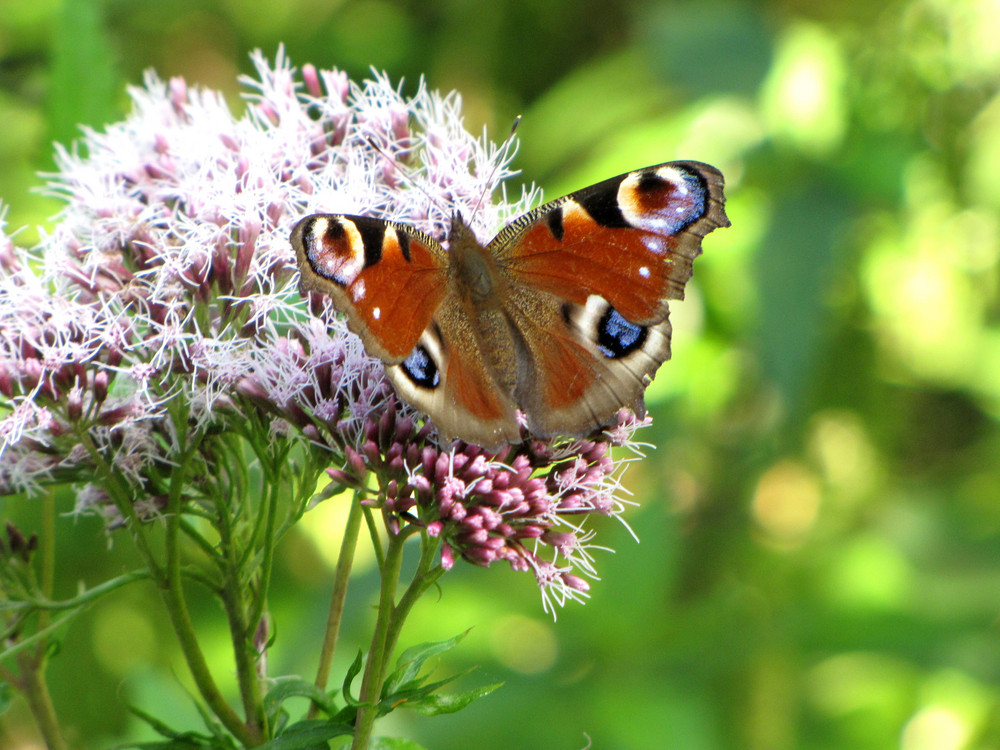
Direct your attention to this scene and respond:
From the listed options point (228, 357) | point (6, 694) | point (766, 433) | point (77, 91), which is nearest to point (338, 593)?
point (228, 357)

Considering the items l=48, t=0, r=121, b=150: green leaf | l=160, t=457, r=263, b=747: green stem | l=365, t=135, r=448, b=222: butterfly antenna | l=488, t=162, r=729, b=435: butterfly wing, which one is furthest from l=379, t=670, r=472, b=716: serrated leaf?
l=48, t=0, r=121, b=150: green leaf

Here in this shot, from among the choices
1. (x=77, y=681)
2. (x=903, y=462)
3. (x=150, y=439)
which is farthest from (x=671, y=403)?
(x=77, y=681)

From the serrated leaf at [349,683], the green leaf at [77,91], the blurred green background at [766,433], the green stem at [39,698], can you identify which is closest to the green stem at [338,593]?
the serrated leaf at [349,683]

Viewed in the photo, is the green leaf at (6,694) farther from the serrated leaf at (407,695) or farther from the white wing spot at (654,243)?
the white wing spot at (654,243)

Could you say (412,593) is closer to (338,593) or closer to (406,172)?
(338,593)

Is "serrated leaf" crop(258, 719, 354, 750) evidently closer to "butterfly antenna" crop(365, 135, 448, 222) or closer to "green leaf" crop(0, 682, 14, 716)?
"green leaf" crop(0, 682, 14, 716)

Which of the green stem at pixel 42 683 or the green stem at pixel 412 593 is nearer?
the green stem at pixel 412 593

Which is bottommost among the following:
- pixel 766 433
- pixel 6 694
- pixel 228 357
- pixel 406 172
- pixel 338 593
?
pixel 6 694
